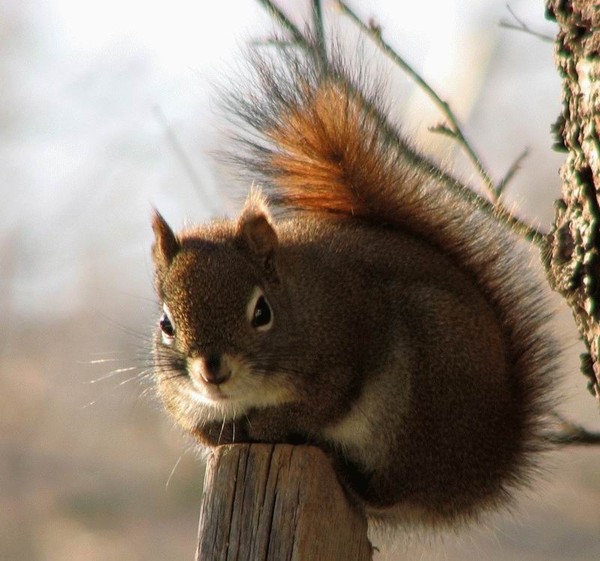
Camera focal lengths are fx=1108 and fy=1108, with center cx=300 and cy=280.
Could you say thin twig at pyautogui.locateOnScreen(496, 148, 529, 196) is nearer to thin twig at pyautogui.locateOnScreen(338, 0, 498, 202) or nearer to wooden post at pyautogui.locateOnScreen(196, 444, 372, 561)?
thin twig at pyautogui.locateOnScreen(338, 0, 498, 202)

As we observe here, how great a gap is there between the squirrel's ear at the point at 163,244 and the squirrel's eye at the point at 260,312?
0.24 meters

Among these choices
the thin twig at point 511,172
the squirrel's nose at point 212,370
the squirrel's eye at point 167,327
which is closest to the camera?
the squirrel's nose at point 212,370

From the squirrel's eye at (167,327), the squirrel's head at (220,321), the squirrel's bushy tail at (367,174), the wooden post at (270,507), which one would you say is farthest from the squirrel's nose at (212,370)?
the squirrel's bushy tail at (367,174)

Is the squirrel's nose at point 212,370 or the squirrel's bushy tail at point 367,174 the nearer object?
the squirrel's nose at point 212,370

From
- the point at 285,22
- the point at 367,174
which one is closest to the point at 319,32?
the point at 285,22

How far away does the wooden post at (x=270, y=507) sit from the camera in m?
1.96

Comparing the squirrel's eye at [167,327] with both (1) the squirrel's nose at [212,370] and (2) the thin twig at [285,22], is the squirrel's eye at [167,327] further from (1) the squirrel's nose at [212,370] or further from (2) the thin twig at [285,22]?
(2) the thin twig at [285,22]

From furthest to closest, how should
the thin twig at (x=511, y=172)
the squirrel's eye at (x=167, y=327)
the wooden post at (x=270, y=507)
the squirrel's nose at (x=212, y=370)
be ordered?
the thin twig at (x=511, y=172), the squirrel's eye at (x=167, y=327), the squirrel's nose at (x=212, y=370), the wooden post at (x=270, y=507)

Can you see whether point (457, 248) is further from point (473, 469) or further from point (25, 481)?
point (25, 481)

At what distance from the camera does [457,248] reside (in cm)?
283

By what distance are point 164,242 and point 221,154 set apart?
1.21 feet

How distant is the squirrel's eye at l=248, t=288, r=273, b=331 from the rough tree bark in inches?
27.6

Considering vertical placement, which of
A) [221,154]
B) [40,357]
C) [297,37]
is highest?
[297,37]

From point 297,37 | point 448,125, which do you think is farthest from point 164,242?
point 448,125
